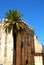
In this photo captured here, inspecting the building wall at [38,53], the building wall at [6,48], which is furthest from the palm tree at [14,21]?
the building wall at [38,53]

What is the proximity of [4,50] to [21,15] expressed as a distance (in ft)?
20.1

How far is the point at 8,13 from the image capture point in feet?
107

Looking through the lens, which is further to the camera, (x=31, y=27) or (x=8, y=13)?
(x=31, y=27)

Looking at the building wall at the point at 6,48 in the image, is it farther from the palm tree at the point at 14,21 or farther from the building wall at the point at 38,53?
the building wall at the point at 38,53

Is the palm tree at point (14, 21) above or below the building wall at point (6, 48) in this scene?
above

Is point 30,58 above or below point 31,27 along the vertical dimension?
below

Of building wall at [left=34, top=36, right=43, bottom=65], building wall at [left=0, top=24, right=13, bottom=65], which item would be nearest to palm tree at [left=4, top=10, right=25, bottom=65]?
building wall at [left=0, top=24, right=13, bottom=65]

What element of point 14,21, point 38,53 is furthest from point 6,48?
point 38,53

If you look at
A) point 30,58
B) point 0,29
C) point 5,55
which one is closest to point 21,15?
point 0,29

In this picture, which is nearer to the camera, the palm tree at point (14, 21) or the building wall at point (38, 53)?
the palm tree at point (14, 21)

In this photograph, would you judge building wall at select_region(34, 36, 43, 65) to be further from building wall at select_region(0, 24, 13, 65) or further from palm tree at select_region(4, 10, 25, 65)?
palm tree at select_region(4, 10, 25, 65)

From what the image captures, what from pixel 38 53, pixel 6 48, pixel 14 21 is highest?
pixel 14 21

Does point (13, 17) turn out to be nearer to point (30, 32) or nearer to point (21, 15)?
point (21, 15)

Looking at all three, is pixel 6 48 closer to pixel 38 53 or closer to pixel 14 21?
pixel 14 21
